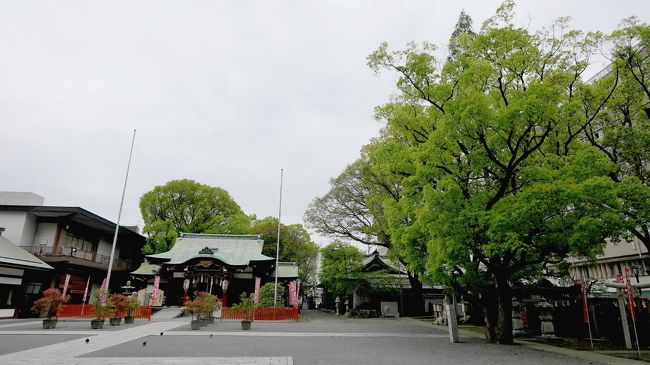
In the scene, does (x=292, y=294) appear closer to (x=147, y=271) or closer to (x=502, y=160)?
(x=147, y=271)

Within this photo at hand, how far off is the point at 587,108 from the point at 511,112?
191 inches

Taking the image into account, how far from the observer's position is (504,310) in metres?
13.7

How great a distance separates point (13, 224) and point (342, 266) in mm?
26071

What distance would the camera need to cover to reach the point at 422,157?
13.4 m

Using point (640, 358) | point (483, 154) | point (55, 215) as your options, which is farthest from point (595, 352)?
point (55, 215)

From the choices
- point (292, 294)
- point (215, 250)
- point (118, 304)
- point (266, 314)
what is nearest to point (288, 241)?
point (215, 250)

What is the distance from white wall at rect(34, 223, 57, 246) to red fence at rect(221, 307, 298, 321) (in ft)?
52.3

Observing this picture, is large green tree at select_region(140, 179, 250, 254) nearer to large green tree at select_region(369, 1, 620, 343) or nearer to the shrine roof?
the shrine roof

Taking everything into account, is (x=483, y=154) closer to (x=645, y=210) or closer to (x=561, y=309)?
(x=645, y=210)

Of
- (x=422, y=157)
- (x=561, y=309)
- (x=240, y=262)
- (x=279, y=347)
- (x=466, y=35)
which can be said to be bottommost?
(x=279, y=347)

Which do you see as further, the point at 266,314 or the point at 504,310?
the point at 266,314

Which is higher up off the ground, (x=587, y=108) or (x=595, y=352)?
(x=587, y=108)

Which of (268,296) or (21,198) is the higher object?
(21,198)

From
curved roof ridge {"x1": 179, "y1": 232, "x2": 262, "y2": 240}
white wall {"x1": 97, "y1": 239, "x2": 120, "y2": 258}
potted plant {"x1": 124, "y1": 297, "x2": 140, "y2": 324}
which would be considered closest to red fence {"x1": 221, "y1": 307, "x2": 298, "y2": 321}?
potted plant {"x1": 124, "y1": 297, "x2": 140, "y2": 324}
